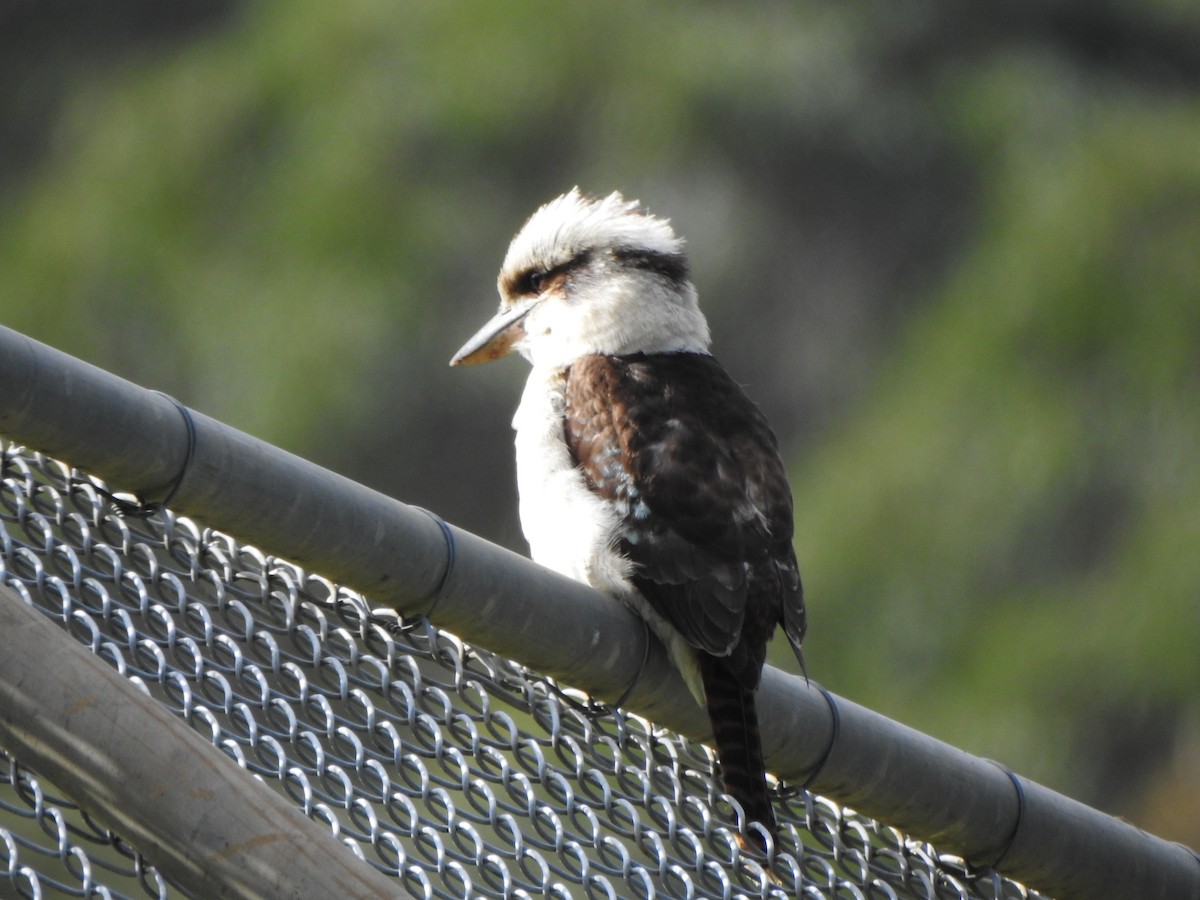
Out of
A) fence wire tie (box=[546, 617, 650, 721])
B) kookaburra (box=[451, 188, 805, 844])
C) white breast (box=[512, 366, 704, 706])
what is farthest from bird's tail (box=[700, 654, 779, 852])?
white breast (box=[512, 366, 704, 706])

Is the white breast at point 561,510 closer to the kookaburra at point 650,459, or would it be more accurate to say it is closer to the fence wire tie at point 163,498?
the kookaburra at point 650,459

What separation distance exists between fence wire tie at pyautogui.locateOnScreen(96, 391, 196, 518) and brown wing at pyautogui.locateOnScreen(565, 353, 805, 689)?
2.35 feet

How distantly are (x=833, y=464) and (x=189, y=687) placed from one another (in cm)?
505

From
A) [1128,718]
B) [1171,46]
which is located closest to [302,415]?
[1128,718]

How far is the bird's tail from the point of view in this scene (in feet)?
5.49

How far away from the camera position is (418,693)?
1.58 meters

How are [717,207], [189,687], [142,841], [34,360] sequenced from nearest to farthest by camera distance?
[142,841], [34,360], [189,687], [717,207]

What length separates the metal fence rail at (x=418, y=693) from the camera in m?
1.33

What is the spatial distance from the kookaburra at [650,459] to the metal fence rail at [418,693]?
0.35 ft

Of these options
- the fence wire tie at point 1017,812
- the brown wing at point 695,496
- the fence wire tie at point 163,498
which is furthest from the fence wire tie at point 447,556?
the fence wire tie at point 1017,812

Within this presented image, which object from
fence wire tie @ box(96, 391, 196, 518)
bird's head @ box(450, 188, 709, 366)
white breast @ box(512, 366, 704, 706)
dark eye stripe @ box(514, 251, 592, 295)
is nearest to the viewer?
fence wire tie @ box(96, 391, 196, 518)

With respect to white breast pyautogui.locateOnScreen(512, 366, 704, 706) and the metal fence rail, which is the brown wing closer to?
white breast pyautogui.locateOnScreen(512, 366, 704, 706)

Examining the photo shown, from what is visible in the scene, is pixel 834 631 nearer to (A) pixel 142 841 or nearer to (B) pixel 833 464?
(B) pixel 833 464

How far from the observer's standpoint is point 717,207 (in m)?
7.12
